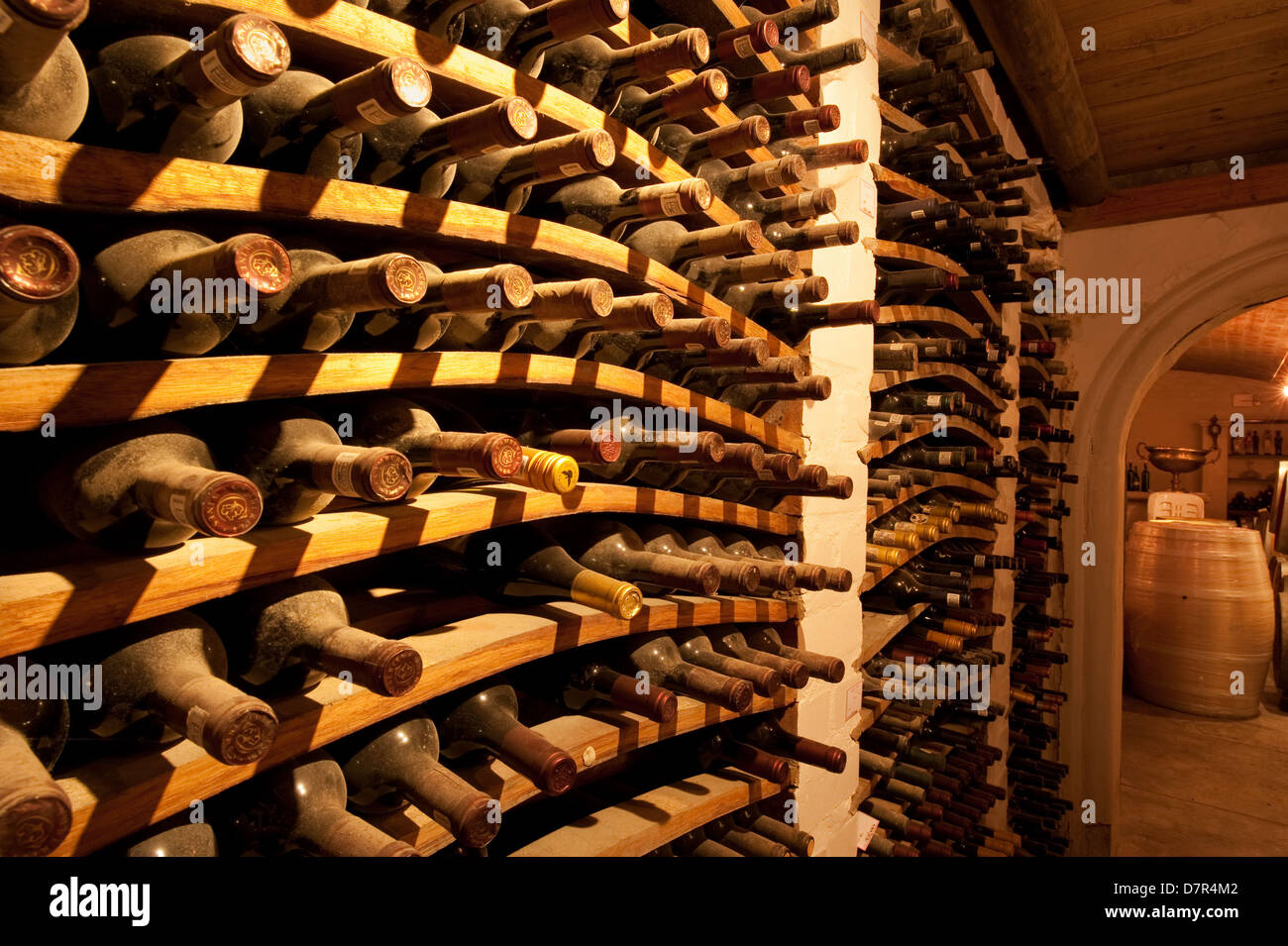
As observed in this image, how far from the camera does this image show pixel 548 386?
112 centimetres

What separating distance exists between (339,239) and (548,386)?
34cm

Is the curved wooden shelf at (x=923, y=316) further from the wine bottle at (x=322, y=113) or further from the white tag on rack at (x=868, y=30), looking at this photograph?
the wine bottle at (x=322, y=113)

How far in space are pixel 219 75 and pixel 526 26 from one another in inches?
21.1

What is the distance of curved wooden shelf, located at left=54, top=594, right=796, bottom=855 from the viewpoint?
67 centimetres

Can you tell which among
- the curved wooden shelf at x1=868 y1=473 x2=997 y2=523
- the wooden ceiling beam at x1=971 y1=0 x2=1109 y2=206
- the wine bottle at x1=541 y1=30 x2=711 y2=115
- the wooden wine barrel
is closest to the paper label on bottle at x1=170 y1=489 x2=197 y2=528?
the wine bottle at x1=541 y1=30 x2=711 y2=115

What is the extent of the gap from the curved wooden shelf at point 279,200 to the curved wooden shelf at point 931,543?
4.25ft

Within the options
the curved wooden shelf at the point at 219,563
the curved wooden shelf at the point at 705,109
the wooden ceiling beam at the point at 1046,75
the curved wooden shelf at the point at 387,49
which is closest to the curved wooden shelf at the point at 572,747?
the curved wooden shelf at the point at 219,563

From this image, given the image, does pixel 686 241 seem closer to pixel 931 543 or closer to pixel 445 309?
pixel 445 309

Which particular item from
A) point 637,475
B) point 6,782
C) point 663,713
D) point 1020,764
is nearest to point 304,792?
point 6,782

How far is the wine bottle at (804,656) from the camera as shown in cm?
146

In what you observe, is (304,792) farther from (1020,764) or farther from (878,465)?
(1020,764)

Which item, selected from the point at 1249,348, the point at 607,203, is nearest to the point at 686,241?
the point at 607,203

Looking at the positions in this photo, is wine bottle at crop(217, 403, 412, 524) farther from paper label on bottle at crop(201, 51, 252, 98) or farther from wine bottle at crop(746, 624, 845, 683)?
wine bottle at crop(746, 624, 845, 683)

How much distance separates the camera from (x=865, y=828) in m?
2.07
